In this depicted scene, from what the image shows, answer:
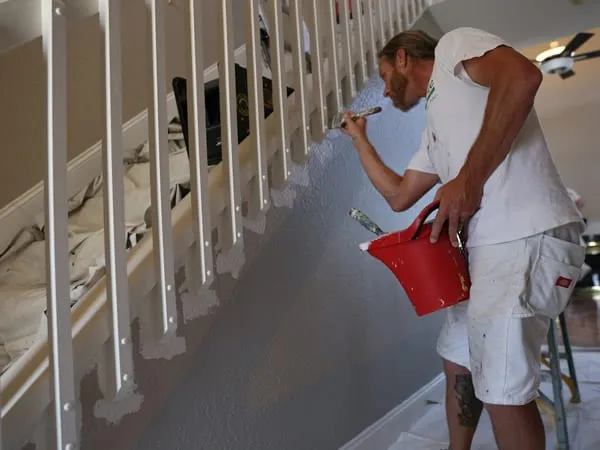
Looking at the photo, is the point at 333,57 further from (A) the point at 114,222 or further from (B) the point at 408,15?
(A) the point at 114,222

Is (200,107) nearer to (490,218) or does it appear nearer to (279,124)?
(279,124)

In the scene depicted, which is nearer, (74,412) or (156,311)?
(74,412)

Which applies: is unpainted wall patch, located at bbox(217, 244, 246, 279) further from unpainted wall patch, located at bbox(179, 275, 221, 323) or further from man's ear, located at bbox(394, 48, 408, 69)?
man's ear, located at bbox(394, 48, 408, 69)

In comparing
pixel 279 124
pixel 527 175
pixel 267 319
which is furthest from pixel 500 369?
pixel 279 124

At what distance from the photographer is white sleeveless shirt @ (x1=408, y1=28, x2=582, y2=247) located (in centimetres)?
132

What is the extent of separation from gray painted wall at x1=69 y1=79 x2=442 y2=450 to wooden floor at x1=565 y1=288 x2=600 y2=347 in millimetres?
1834

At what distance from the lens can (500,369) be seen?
1.27m

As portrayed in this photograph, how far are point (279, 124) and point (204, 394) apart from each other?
708 mm

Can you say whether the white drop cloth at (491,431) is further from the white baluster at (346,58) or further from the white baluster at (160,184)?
the white baluster at (160,184)

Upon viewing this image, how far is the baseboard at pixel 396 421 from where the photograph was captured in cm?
202

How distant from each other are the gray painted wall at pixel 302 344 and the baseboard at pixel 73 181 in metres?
0.62

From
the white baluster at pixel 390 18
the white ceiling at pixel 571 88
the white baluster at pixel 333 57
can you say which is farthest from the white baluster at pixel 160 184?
the white ceiling at pixel 571 88

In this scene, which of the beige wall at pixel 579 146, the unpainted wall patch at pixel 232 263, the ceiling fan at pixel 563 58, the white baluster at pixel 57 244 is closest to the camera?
the white baluster at pixel 57 244

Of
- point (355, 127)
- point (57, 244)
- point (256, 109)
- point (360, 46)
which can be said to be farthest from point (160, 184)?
point (360, 46)
